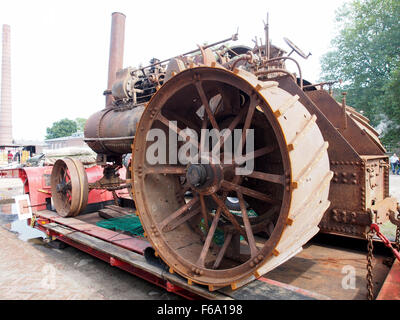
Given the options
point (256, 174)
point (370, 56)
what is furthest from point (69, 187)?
point (370, 56)

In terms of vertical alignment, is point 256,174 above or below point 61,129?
below

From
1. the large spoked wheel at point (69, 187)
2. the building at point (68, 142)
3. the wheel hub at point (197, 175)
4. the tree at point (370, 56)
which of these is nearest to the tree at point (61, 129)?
the building at point (68, 142)

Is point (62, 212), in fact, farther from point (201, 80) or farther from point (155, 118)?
point (201, 80)

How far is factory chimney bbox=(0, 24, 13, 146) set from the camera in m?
36.2

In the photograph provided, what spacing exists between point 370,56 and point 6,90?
39.8 metres

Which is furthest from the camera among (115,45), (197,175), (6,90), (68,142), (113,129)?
(68,142)

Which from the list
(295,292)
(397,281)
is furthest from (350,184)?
(295,292)

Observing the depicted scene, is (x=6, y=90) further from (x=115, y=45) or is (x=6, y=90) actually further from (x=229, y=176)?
(x=229, y=176)

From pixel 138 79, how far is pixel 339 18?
28135 millimetres

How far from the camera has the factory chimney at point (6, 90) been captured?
3625cm

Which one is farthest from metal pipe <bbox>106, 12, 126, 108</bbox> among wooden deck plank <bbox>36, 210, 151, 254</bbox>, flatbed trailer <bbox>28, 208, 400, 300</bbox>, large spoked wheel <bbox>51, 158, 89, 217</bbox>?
flatbed trailer <bbox>28, 208, 400, 300</bbox>

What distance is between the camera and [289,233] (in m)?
2.24

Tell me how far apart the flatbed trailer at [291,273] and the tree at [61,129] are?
69900mm

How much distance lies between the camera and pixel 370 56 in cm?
2325
